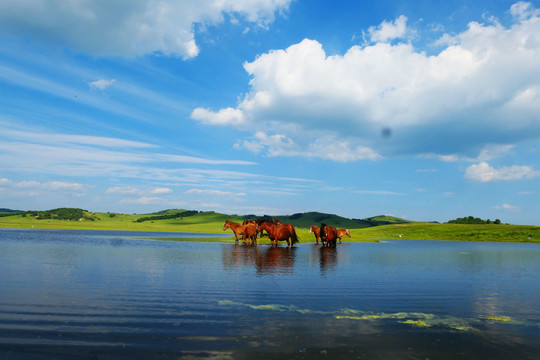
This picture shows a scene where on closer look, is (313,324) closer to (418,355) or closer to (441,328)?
(418,355)

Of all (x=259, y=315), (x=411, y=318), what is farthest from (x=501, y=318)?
(x=259, y=315)

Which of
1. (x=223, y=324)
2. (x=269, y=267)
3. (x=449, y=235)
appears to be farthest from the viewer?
(x=449, y=235)

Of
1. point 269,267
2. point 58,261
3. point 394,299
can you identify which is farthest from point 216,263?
point 394,299

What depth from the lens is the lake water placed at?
29.5 ft

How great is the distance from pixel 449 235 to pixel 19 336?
386 ft

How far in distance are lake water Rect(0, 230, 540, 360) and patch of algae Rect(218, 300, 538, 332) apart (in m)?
0.04

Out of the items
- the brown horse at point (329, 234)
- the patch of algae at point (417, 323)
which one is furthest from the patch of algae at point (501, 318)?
the brown horse at point (329, 234)

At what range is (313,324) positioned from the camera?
11367 mm

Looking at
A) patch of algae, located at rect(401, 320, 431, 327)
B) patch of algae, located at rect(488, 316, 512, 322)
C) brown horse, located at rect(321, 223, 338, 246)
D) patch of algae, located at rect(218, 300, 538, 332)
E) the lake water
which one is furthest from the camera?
brown horse, located at rect(321, 223, 338, 246)

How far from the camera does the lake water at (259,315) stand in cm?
899

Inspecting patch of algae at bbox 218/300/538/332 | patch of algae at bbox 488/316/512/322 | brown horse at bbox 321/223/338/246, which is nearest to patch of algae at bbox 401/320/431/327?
patch of algae at bbox 218/300/538/332

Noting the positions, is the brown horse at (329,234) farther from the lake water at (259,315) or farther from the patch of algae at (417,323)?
the patch of algae at (417,323)

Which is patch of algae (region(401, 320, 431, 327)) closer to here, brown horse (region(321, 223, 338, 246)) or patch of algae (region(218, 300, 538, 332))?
patch of algae (region(218, 300, 538, 332))

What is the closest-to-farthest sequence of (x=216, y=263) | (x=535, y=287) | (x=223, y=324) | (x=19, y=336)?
(x=19, y=336), (x=223, y=324), (x=535, y=287), (x=216, y=263)
